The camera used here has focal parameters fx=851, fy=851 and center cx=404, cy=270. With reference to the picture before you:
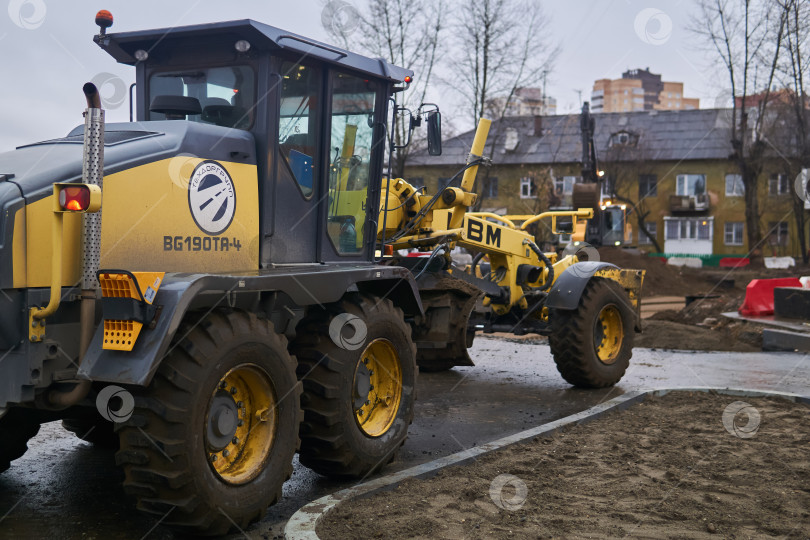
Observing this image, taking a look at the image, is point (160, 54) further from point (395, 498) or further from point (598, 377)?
point (598, 377)

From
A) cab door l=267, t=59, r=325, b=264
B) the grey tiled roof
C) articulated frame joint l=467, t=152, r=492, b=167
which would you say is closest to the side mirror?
cab door l=267, t=59, r=325, b=264

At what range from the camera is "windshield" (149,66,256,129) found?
5.85m

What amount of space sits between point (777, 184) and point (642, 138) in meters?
8.91

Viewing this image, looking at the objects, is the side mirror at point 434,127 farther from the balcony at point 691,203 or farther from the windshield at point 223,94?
the balcony at point 691,203

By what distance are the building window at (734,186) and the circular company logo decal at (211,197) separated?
179 ft

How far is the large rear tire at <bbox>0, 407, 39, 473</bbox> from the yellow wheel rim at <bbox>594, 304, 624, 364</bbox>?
6677mm

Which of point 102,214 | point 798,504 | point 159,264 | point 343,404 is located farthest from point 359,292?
point 798,504

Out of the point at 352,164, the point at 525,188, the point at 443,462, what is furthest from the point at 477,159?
the point at 525,188

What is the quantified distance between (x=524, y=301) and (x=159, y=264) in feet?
21.4

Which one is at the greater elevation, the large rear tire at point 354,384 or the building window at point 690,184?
the building window at point 690,184
